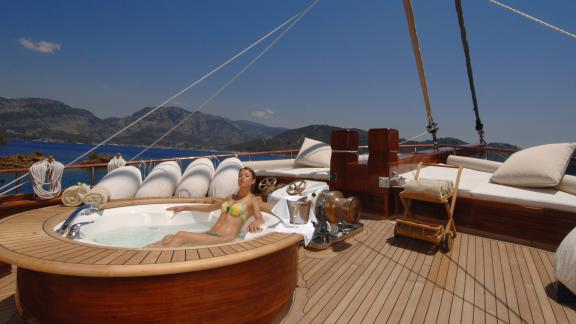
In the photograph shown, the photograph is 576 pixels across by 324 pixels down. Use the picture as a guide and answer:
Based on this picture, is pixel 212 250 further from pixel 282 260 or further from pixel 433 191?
pixel 433 191

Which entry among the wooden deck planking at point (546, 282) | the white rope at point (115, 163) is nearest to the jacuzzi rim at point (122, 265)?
the wooden deck planking at point (546, 282)

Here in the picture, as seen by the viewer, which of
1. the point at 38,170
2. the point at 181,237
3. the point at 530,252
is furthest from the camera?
the point at 38,170

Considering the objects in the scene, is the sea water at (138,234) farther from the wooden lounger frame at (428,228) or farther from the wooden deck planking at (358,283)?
the wooden lounger frame at (428,228)

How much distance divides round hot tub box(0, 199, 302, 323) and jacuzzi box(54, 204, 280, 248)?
90cm

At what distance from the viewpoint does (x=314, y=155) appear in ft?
22.3

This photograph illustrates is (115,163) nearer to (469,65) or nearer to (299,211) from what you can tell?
(299,211)

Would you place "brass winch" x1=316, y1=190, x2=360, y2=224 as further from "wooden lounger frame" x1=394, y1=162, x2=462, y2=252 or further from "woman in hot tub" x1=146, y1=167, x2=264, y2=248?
"woman in hot tub" x1=146, y1=167, x2=264, y2=248

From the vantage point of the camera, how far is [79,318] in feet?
5.41

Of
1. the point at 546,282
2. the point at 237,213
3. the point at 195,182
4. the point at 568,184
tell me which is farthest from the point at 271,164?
the point at 546,282

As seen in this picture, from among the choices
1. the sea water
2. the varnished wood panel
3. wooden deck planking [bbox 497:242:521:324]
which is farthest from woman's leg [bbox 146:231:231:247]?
wooden deck planking [bbox 497:242:521:324]

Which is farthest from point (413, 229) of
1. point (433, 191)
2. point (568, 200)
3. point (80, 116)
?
point (80, 116)

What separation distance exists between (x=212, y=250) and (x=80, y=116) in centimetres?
19172

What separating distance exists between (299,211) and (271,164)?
434 cm

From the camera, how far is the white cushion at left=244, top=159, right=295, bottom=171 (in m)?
6.84
